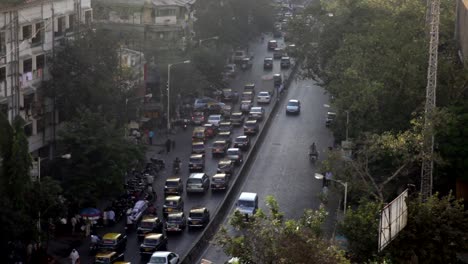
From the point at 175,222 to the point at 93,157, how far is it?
22.2 feet

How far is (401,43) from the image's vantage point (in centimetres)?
6781

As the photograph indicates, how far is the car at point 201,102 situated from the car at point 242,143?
1172cm

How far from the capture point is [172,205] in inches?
2434

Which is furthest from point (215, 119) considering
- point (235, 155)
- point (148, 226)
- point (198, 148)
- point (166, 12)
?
point (148, 226)

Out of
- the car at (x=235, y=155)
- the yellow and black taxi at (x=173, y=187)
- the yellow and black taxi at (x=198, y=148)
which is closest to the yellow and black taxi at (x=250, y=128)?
the yellow and black taxi at (x=198, y=148)

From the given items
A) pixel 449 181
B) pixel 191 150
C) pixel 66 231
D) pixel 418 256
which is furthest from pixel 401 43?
pixel 418 256

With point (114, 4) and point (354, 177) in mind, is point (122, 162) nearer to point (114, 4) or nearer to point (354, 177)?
point (354, 177)

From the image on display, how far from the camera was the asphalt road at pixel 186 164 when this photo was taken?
56562 mm

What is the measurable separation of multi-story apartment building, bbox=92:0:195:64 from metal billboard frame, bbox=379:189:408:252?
184 ft

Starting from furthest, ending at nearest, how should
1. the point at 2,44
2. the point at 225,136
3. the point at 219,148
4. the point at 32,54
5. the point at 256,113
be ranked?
1. the point at 256,113
2. the point at 225,136
3. the point at 219,148
4. the point at 32,54
5. the point at 2,44

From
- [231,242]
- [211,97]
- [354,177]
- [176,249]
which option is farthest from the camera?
[211,97]

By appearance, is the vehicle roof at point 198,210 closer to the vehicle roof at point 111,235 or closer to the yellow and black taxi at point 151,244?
the yellow and black taxi at point 151,244

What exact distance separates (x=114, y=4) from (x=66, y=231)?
42.3 metres

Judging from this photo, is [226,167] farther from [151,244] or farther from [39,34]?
[151,244]
